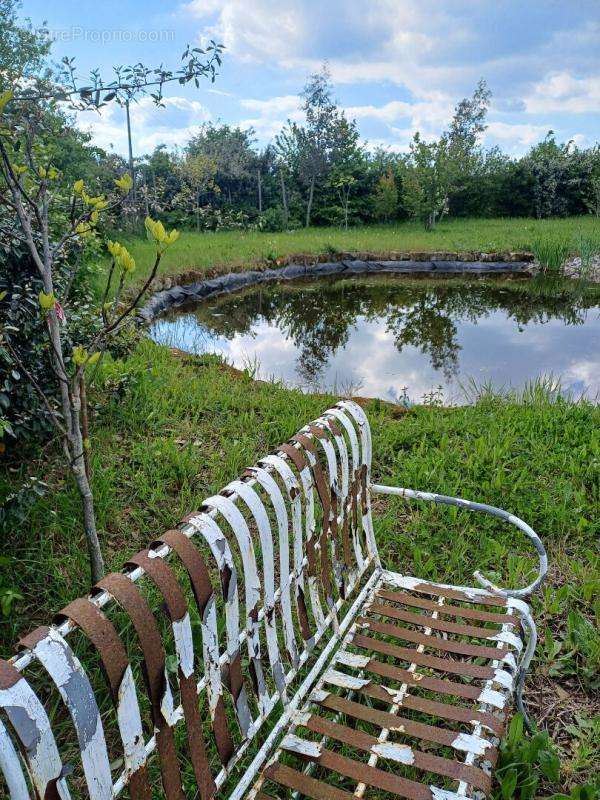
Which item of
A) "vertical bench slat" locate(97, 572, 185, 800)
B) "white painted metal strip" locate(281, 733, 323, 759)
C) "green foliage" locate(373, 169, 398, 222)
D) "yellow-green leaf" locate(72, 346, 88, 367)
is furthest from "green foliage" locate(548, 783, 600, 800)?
"green foliage" locate(373, 169, 398, 222)

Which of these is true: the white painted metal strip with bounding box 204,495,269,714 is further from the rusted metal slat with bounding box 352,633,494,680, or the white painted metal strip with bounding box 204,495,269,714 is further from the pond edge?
the pond edge

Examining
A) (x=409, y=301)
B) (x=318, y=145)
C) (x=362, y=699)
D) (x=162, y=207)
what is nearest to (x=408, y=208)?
(x=318, y=145)

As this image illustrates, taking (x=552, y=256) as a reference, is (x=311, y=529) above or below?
below

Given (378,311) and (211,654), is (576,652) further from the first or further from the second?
(378,311)

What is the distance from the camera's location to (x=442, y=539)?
8.69 ft

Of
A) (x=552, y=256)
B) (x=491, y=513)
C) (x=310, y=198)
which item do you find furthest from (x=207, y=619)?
(x=310, y=198)

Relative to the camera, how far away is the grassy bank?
2.06 metres

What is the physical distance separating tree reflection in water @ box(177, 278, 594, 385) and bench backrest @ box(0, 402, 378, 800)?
394cm

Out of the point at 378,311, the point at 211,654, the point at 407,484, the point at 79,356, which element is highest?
the point at 79,356

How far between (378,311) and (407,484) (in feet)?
21.2

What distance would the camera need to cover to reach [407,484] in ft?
10.0

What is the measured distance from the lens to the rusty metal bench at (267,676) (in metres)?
0.84

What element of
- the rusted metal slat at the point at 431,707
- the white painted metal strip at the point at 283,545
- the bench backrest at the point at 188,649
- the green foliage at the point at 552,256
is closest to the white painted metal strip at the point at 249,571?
the bench backrest at the point at 188,649

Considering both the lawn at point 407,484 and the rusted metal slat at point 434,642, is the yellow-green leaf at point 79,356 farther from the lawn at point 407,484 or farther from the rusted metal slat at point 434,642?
the rusted metal slat at point 434,642
